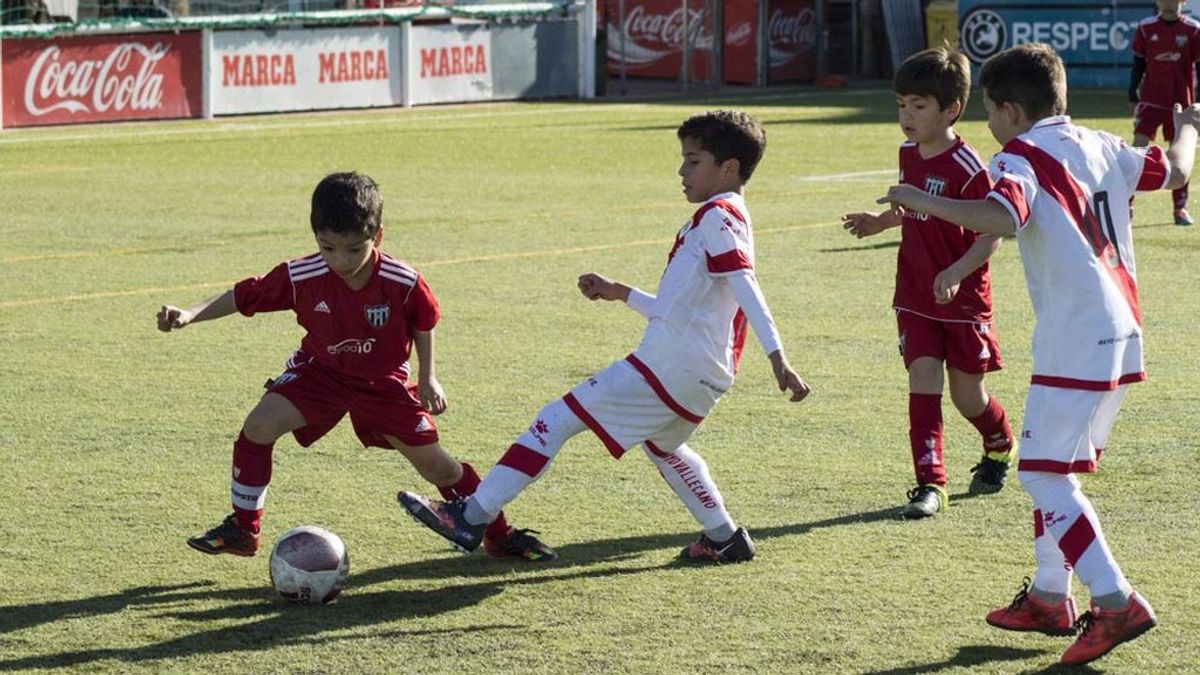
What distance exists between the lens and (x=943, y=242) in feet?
23.4

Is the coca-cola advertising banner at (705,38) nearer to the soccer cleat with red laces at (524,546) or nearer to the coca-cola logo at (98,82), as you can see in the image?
the coca-cola logo at (98,82)

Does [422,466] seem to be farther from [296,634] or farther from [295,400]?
[296,634]

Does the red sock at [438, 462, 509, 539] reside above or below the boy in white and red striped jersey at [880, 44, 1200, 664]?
below

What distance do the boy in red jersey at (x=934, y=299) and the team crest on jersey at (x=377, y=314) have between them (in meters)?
1.93

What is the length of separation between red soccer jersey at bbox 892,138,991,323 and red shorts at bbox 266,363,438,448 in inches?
76.1

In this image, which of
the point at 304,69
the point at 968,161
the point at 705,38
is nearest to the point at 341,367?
the point at 968,161

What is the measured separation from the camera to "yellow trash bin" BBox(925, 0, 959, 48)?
3497 centimetres

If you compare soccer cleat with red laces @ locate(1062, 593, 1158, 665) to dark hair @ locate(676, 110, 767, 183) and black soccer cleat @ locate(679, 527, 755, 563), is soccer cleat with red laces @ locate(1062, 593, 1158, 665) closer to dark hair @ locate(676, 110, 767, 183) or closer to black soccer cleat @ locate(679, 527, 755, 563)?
black soccer cleat @ locate(679, 527, 755, 563)

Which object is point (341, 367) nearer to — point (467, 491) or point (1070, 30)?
point (467, 491)

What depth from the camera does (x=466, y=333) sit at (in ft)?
35.3

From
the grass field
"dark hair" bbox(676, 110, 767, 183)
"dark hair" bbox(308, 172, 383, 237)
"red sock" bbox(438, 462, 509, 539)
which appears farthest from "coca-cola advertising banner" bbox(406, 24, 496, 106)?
"dark hair" bbox(308, 172, 383, 237)

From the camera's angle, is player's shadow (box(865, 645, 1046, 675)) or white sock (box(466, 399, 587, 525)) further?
white sock (box(466, 399, 587, 525))

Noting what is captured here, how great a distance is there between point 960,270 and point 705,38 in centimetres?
3136

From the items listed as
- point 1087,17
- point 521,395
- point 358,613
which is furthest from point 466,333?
point 1087,17
